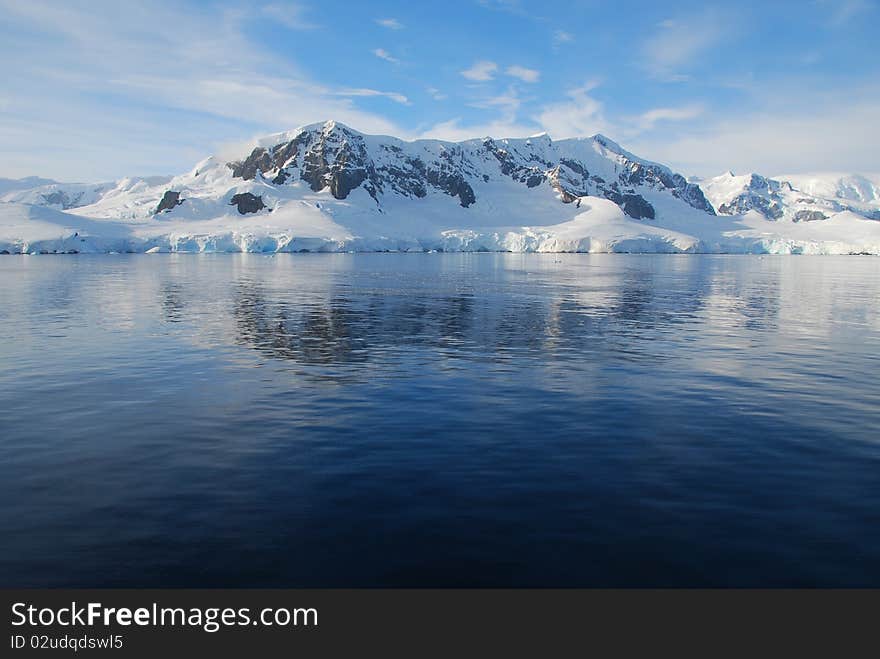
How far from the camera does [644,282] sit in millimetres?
87000

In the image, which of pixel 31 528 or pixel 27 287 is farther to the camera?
pixel 27 287

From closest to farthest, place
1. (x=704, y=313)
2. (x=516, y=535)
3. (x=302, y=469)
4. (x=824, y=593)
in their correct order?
(x=824, y=593)
(x=516, y=535)
(x=302, y=469)
(x=704, y=313)

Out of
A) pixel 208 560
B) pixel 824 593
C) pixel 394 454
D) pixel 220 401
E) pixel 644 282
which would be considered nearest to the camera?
pixel 824 593

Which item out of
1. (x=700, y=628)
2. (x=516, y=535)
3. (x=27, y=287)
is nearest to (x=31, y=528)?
(x=516, y=535)

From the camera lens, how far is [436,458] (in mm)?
16734

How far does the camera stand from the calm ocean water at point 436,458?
11523mm

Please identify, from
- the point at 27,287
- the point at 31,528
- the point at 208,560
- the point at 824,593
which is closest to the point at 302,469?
the point at 208,560

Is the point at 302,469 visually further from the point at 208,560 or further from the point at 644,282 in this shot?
the point at 644,282

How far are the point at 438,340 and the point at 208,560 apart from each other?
25.6 metres

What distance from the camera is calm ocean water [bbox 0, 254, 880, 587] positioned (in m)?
11.5

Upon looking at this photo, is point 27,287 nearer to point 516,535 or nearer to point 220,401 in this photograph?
point 220,401

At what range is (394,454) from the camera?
1706 centimetres

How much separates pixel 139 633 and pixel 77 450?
9339 mm

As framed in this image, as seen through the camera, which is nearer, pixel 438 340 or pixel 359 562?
pixel 359 562
